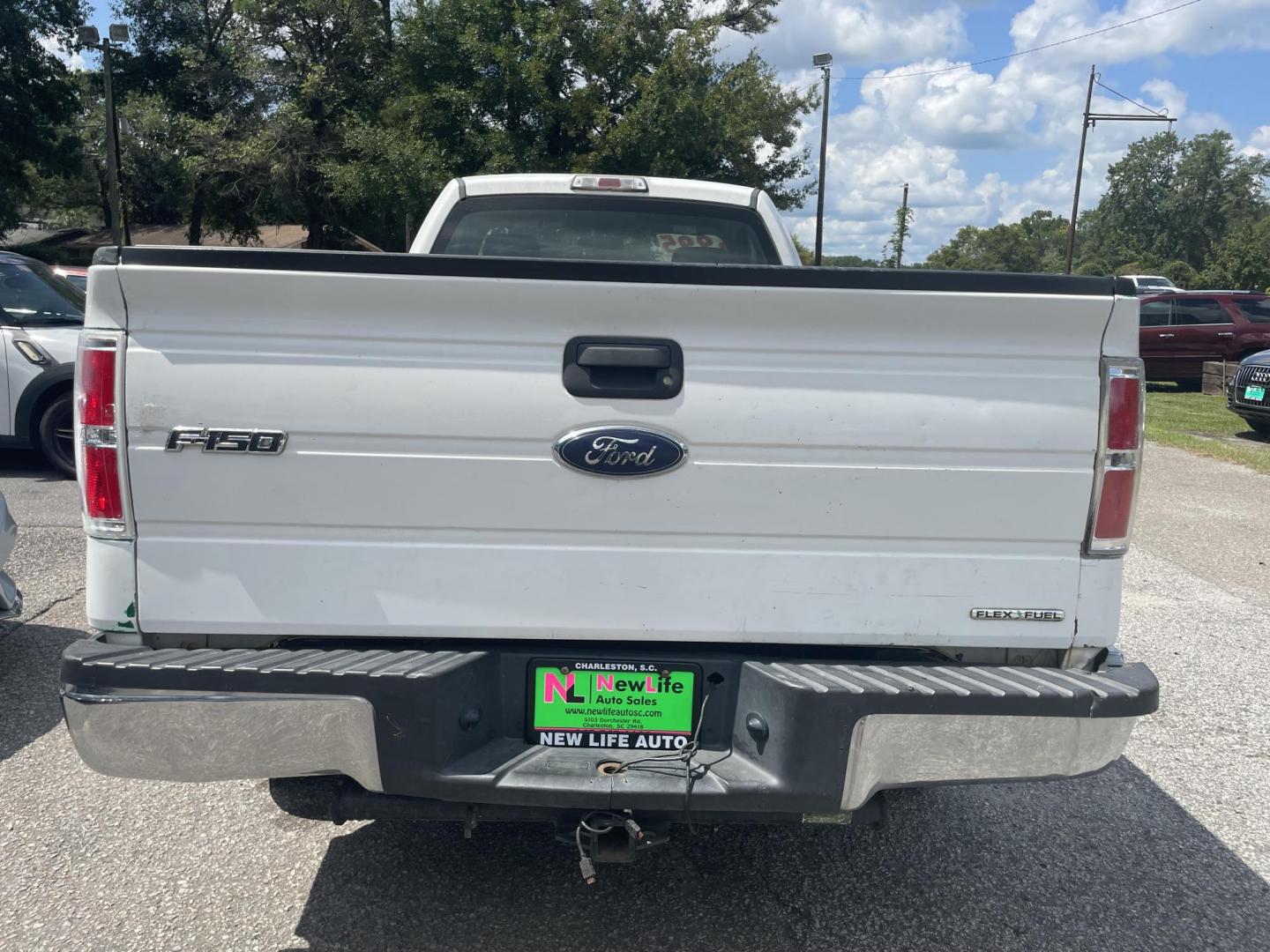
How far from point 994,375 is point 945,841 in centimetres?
182

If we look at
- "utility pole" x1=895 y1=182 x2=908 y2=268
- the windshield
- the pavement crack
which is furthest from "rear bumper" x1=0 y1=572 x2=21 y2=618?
"utility pole" x1=895 y1=182 x2=908 y2=268

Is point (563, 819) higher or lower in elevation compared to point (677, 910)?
higher

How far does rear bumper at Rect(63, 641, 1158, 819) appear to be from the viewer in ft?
8.09

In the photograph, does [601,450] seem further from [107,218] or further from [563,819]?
[107,218]

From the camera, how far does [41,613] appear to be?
5781 millimetres

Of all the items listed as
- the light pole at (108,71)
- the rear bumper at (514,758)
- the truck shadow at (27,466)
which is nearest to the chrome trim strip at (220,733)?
the rear bumper at (514,758)

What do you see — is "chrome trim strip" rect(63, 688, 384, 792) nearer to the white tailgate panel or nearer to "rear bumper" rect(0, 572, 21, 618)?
the white tailgate panel

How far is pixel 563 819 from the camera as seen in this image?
266cm

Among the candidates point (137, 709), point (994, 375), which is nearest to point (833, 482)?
point (994, 375)

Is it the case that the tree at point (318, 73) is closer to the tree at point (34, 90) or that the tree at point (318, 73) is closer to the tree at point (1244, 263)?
the tree at point (34, 90)

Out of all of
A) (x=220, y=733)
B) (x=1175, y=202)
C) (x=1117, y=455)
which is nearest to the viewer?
(x=220, y=733)

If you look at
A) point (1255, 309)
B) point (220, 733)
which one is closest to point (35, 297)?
point (220, 733)

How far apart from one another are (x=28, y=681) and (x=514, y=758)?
130 inches

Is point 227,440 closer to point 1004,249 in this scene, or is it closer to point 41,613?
point 41,613
